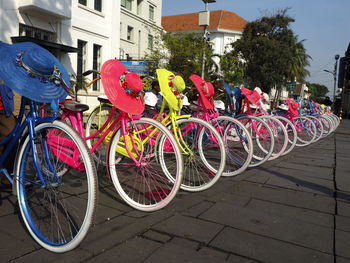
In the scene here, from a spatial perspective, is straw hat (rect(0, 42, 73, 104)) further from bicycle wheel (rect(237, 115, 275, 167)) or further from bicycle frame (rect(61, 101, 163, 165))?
bicycle wheel (rect(237, 115, 275, 167))

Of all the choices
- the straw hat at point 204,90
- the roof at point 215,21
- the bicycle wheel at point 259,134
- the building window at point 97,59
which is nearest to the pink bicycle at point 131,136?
the straw hat at point 204,90

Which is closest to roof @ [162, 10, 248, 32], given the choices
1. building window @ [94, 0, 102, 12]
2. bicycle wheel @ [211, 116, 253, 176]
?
building window @ [94, 0, 102, 12]

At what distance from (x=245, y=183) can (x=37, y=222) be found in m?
2.65

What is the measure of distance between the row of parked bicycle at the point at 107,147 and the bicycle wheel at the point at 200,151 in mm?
12

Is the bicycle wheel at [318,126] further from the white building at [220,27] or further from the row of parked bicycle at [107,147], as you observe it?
the white building at [220,27]

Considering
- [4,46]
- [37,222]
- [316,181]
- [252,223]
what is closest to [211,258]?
[252,223]

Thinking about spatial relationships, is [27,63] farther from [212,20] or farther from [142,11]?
[212,20]

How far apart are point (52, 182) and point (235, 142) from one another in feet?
10.0

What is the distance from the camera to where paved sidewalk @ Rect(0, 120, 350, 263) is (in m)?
2.27

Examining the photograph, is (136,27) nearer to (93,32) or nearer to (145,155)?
(93,32)

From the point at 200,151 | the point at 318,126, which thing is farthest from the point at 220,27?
the point at 200,151

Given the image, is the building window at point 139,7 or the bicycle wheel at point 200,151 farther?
the building window at point 139,7

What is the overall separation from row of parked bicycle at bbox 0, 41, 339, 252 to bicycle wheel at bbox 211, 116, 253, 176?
1 cm

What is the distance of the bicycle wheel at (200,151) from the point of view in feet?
12.1
